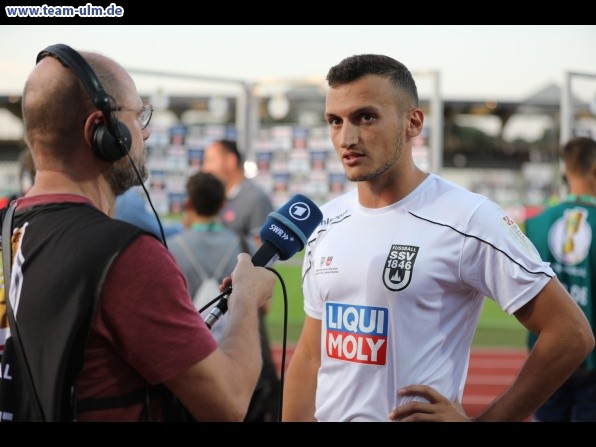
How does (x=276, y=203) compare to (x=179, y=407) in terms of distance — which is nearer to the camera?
(x=179, y=407)

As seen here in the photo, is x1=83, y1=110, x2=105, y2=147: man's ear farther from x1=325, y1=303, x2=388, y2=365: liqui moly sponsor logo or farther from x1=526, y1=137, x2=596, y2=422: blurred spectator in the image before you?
x1=526, y1=137, x2=596, y2=422: blurred spectator

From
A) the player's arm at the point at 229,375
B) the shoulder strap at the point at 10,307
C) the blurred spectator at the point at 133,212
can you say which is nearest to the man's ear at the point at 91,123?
the shoulder strap at the point at 10,307

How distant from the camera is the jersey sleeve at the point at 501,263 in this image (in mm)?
2900

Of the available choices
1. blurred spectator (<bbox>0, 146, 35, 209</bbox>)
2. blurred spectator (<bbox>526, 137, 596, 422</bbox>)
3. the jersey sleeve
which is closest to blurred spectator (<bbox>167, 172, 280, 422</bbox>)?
blurred spectator (<bbox>0, 146, 35, 209</bbox>)

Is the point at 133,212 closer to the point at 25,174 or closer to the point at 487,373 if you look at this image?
the point at 25,174

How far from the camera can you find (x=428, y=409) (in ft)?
9.43

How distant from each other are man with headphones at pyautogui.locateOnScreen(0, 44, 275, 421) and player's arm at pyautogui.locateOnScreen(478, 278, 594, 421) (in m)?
1.09

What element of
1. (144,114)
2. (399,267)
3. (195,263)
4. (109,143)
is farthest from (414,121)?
(195,263)

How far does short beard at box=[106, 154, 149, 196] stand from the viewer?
239 cm
